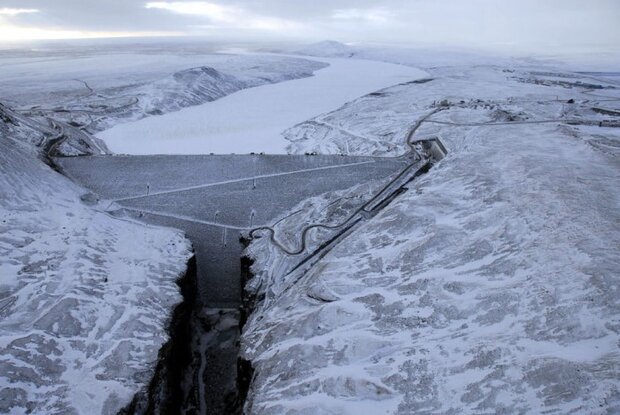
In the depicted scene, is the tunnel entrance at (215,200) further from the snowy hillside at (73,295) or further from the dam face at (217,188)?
the snowy hillside at (73,295)

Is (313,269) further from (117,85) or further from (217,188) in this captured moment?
(117,85)

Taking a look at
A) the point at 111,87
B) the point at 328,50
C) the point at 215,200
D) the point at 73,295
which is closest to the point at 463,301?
the point at 73,295

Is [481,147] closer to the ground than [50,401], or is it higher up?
higher up

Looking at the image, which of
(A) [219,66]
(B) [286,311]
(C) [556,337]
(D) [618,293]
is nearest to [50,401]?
(B) [286,311]

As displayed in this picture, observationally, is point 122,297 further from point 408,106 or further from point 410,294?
point 408,106

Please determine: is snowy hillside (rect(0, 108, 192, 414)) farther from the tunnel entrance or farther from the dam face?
the tunnel entrance

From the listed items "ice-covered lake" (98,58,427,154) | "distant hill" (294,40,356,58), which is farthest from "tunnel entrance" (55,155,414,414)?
"distant hill" (294,40,356,58)
